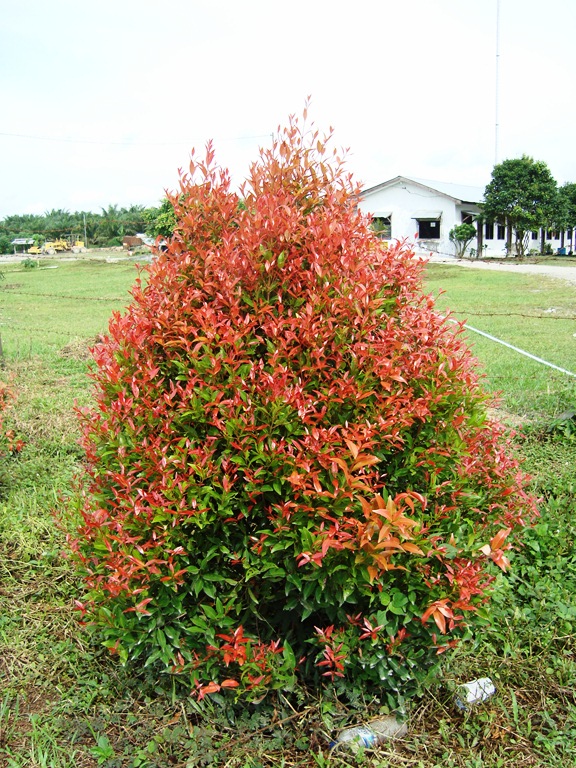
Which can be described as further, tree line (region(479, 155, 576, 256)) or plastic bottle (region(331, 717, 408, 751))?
tree line (region(479, 155, 576, 256))

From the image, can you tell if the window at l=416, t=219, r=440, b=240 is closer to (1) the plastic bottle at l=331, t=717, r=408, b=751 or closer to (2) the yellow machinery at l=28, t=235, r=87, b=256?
(2) the yellow machinery at l=28, t=235, r=87, b=256

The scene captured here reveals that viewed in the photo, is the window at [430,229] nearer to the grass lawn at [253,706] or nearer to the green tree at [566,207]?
the green tree at [566,207]

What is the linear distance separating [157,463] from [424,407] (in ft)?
2.97

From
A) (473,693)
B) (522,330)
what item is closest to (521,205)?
(522,330)


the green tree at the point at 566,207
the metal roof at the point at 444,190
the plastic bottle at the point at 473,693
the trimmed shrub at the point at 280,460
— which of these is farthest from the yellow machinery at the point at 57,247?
the plastic bottle at the point at 473,693

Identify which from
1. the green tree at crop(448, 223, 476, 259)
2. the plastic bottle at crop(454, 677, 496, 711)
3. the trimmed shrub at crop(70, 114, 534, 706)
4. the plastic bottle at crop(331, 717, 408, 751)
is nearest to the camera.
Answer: the trimmed shrub at crop(70, 114, 534, 706)


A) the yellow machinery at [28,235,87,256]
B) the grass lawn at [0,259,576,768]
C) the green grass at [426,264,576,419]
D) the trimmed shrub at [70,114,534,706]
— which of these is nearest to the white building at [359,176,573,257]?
the green grass at [426,264,576,419]

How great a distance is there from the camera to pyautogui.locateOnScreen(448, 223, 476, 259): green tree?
32531mm

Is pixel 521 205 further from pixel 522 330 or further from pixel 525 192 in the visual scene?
pixel 522 330

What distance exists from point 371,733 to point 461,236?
32.8 m

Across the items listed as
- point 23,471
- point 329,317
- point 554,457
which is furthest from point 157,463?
point 554,457

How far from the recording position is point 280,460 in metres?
2.08

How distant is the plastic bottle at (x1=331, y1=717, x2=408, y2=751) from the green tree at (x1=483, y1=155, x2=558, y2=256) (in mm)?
31670

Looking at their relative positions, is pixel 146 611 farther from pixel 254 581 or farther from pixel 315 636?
pixel 315 636
